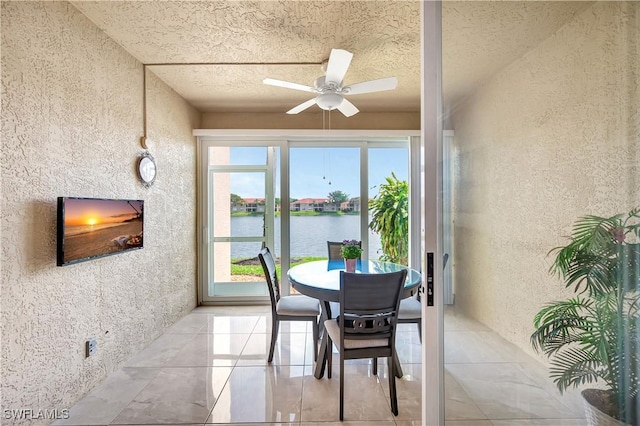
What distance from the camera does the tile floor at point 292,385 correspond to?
3.74ft

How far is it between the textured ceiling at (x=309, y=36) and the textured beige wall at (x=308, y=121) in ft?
2.46

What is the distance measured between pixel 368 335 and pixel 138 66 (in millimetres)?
3119

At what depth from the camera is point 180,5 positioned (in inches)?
78.2

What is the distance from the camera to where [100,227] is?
2117 mm

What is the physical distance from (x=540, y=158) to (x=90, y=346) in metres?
2.94

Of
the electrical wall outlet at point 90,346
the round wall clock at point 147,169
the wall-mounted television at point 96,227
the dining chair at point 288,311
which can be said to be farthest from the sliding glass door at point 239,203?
the electrical wall outlet at point 90,346

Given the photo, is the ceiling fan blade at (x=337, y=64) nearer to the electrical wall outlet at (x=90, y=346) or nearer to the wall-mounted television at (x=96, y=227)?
the wall-mounted television at (x=96, y=227)

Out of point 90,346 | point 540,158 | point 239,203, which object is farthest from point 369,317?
point 239,203

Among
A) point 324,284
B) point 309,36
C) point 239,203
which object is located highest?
point 309,36

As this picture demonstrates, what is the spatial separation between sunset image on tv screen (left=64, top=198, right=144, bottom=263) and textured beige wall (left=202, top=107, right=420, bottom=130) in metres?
1.99

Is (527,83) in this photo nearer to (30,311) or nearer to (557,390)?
(557,390)

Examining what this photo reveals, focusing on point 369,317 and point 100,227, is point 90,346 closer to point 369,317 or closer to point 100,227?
point 100,227
